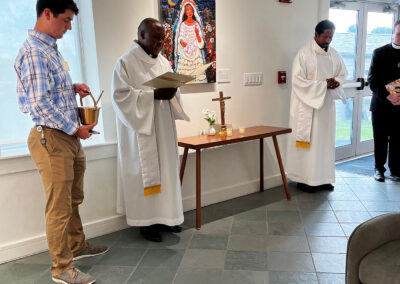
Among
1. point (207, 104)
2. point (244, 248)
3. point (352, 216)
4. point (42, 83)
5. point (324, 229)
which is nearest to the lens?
point (42, 83)

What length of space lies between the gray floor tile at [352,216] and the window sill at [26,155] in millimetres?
1889

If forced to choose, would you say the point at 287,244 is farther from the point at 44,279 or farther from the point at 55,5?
the point at 55,5

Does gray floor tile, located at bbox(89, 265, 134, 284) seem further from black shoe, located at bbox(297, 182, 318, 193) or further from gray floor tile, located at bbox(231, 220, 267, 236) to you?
black shoe, located at bbox(297, 182, 318, 193)

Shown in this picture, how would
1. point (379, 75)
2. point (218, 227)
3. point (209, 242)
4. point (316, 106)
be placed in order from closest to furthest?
point (209, 242) → point (218, 227) → point (316, 106) → point (379, 75)

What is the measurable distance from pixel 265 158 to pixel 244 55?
3.54ft

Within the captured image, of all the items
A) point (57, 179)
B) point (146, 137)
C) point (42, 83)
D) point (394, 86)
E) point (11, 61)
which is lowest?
point (57, 179)

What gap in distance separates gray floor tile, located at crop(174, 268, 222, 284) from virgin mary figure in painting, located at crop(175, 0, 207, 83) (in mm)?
1538

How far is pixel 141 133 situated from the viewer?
2.31 metres

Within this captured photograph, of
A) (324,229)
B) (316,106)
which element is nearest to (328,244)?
(324,229)

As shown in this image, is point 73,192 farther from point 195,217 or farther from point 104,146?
point 195,217

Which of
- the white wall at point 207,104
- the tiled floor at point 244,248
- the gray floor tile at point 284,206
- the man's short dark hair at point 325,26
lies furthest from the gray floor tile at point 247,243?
the man's short dark hair at point 325,26

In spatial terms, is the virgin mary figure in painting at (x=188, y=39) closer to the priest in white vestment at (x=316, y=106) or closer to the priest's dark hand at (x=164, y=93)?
the priest's dark hand at (x=164, y=93)

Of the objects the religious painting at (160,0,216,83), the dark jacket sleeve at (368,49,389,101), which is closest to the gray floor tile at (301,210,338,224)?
the religious painting at (160,0,216,83)

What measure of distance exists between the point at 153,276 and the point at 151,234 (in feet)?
1.67
